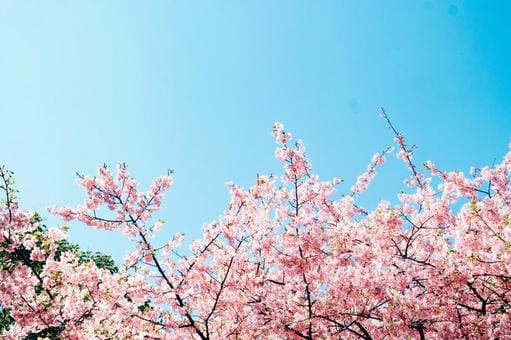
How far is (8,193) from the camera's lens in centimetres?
762

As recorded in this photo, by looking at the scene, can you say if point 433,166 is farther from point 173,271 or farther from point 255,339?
point 173,271

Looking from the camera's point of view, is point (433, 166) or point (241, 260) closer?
point (241, 260)

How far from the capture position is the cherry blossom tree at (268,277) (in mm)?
7199

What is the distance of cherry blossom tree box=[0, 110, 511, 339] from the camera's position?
7.20 meters

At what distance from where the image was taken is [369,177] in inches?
459

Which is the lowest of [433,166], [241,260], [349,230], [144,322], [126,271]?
[144,322]

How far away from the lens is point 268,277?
8.98 meters

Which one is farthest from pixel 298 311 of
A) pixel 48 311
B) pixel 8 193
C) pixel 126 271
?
pixel 8 193

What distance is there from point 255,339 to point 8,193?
5557mm

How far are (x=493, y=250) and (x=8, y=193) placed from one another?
8.70 metres

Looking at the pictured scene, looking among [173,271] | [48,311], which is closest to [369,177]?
[173,271]

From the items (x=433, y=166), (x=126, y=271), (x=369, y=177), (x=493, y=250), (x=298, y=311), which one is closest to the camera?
(x=493, y=250)

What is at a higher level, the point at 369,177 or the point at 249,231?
the point at 369,177

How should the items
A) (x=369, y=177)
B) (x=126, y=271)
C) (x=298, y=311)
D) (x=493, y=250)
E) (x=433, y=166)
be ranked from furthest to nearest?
(x=369, y=177), (x=433, y=166), (x=298, y=311), (x=126, y=271), (x=493, y=250)
